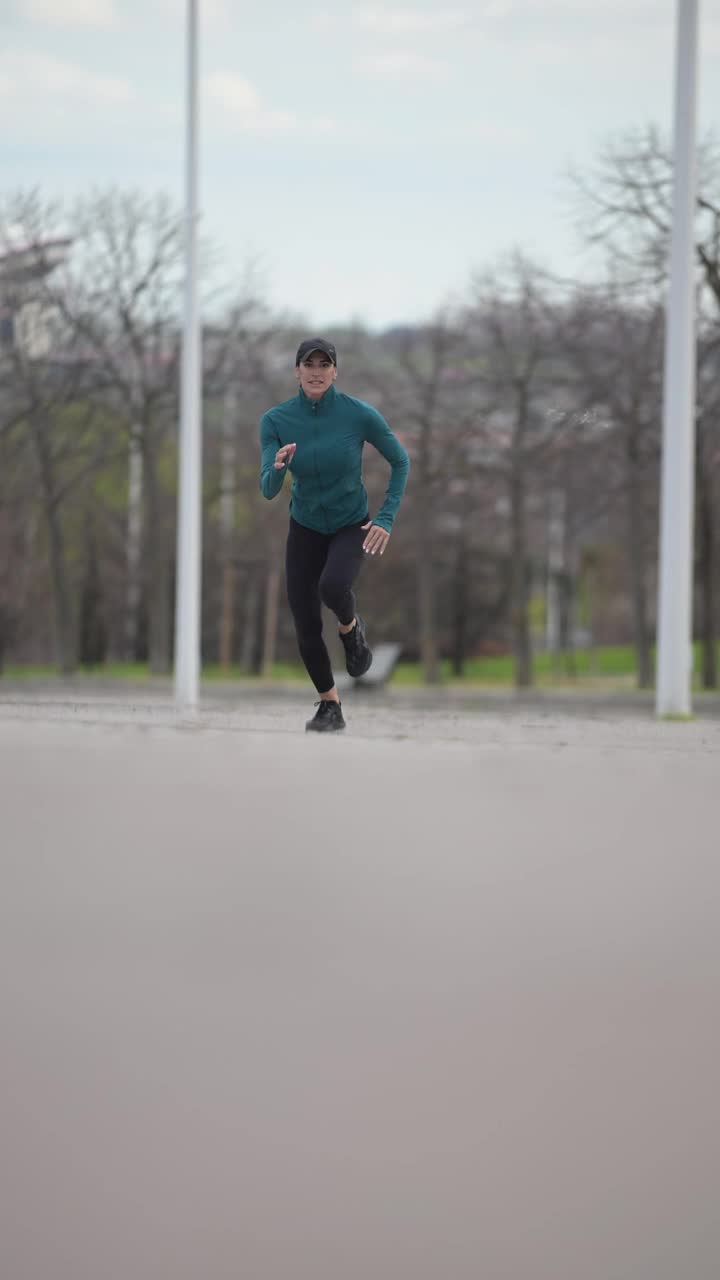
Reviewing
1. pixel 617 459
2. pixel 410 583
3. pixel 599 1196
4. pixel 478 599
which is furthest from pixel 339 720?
pixel 478 599

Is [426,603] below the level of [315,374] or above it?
below

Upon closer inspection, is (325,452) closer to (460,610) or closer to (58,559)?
(58,559)

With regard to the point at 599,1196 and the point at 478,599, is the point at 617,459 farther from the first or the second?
the point at 599,1196

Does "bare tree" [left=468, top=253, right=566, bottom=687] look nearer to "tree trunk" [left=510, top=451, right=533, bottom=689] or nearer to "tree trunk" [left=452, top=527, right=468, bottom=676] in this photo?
"tree trunk" [left=510, top=451, right=533, bottom=689]

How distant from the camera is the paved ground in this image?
3762 millimetres

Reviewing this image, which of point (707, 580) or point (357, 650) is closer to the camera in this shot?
point (357, 650)

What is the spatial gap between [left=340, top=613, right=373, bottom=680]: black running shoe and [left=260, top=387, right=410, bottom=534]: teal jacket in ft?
0.70

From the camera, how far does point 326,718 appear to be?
353 cm

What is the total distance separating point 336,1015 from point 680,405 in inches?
225

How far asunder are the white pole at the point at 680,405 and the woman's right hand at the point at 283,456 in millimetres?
6450

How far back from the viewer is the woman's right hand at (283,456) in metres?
2.88

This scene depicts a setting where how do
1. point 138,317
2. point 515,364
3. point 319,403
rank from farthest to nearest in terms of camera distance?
point 138,317
point 515,364
point 319,403

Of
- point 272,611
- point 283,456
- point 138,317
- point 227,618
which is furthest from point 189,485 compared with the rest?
point 138,317

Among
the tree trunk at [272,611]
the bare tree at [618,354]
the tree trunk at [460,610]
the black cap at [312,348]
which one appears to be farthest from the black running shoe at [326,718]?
the tree trunk at [460,610]
